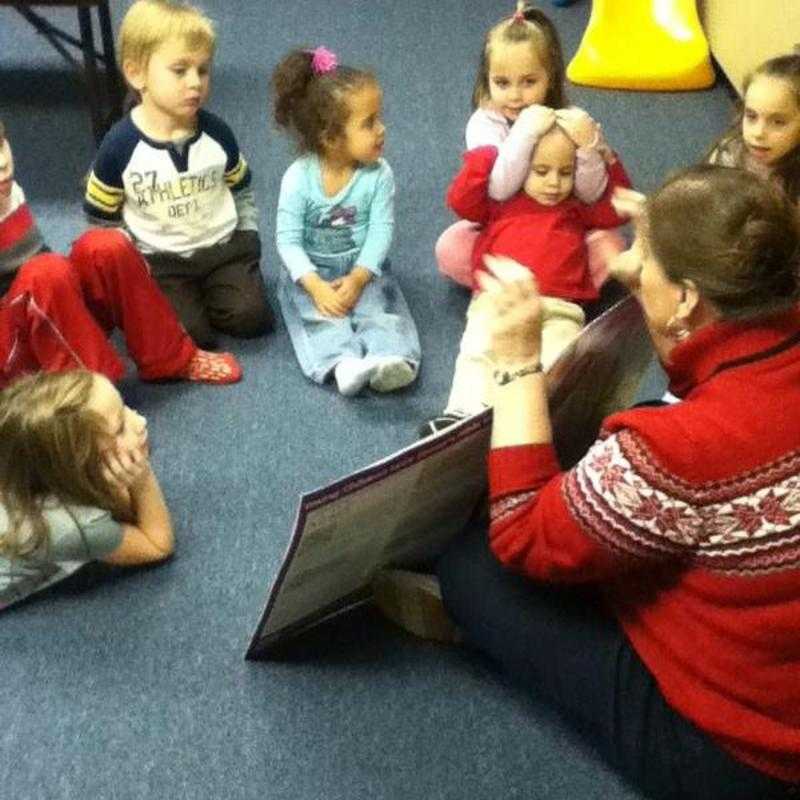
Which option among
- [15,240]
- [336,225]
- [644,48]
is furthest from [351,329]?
[644,48]

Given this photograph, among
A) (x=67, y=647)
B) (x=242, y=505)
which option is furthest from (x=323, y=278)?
(x=67, y=647)

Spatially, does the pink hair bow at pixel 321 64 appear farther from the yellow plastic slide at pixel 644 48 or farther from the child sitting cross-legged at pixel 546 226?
the yellow plastic slide at pixel 644 48

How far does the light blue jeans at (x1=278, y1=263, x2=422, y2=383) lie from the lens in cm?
215

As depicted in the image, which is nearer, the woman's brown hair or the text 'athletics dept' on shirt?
the woman's brown hair

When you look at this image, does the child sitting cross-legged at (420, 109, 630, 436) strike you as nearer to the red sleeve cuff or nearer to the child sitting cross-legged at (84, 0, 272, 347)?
the child sitting cross-legged at (84, 0, 272, 347)

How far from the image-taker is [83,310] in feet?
6.41

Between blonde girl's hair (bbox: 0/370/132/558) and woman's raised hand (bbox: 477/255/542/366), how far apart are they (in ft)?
1.94

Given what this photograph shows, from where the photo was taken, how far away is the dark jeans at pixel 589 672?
1312 millimetres

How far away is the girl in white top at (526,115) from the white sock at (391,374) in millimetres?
381

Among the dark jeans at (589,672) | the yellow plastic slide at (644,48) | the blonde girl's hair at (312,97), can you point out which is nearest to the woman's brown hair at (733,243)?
the dark jeans at (589,672)

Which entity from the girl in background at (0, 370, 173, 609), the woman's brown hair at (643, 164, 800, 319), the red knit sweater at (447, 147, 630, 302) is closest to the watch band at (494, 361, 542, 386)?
the woman's brown hair at (643, 164, 800, 319)

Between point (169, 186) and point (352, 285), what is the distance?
39 centimetres

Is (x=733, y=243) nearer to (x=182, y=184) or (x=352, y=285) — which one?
(x=352, y=285)

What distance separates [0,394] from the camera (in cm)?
165
